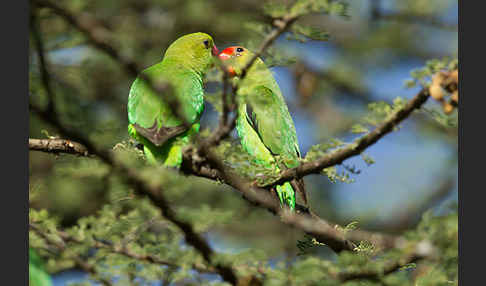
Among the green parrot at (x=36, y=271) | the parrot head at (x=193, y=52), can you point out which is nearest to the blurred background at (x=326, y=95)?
the parrot head at (x=193, y=52)

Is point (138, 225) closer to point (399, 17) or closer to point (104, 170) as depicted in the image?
point (104, 170)

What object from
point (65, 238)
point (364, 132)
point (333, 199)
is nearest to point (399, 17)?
point (333, 199)

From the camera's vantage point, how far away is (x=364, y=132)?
1.65 metres

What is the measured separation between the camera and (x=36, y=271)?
2033 mm

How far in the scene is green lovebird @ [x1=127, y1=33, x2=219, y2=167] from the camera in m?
2.46

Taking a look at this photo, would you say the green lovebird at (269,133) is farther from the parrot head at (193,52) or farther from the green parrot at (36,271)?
the green parrot at (36,271)

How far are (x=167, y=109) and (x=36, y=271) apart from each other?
2.64ft

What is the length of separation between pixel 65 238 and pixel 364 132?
1.15 meters

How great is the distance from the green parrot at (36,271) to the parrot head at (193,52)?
6.26ft

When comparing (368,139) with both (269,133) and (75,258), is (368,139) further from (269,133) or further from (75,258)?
(269,133)

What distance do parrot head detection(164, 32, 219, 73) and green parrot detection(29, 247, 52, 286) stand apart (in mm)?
1909

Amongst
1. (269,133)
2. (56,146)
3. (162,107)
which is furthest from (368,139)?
(269,133)

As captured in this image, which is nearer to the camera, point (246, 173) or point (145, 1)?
point (246, 173)

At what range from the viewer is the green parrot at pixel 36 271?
6.60ft
